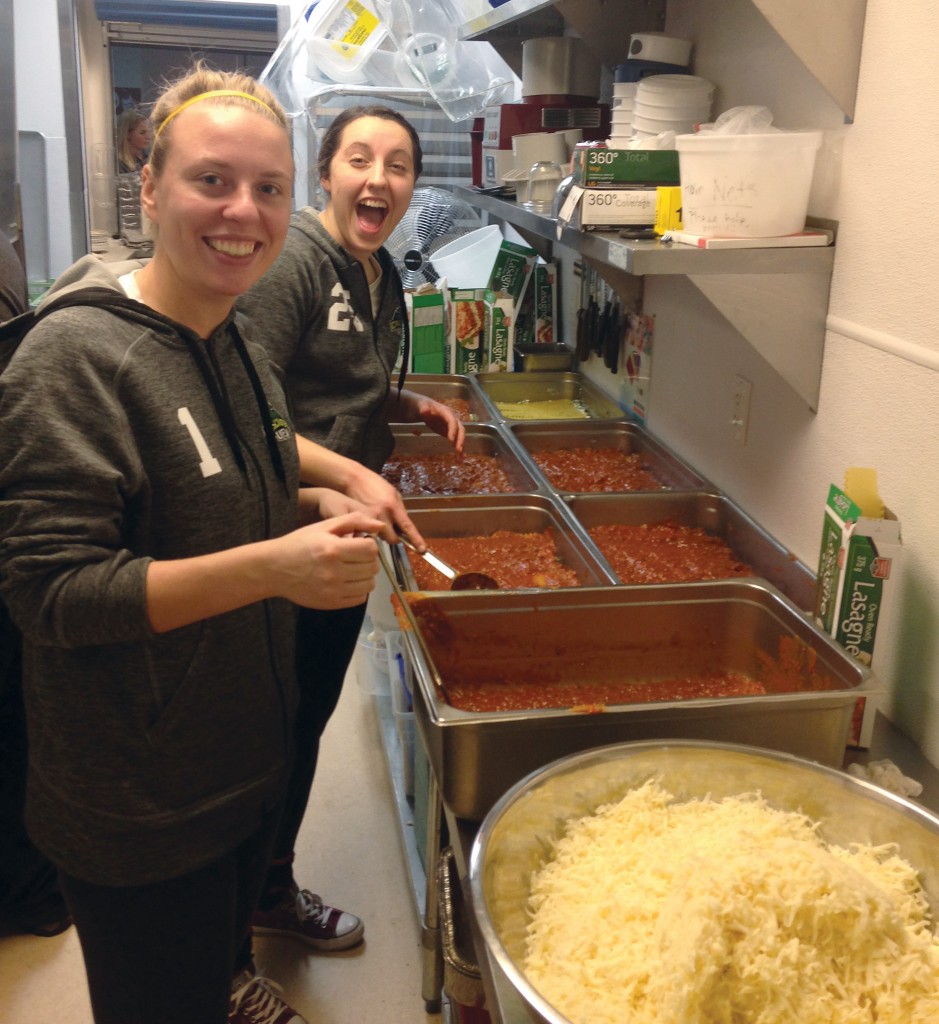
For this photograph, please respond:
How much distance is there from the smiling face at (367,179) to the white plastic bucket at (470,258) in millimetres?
1643

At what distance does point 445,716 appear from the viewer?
1.23 m

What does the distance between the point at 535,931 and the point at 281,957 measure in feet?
4.43

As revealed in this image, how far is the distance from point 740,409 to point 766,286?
463 millimetres

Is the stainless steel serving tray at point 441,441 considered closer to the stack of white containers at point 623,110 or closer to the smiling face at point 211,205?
the stack of white containers at point 623,110

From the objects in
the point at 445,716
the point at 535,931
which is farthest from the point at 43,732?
the point at 535,931

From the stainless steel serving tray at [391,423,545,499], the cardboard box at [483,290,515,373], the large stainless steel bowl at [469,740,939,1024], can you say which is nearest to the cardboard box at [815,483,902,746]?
the large stainless steel bowl at [469,740,939,1024]

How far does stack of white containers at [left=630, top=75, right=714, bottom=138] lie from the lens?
200 centimetres

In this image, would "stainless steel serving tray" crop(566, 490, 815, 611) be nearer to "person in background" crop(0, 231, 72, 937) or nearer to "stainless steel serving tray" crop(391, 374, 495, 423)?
"stainless steel serving tray" crop(391, 374, 495, 423)

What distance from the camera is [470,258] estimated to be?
153 inches

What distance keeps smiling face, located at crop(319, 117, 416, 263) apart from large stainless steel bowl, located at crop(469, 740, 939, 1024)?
4.44 ft

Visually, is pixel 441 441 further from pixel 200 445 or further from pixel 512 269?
pixel 200 445

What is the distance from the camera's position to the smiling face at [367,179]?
205 centimetres

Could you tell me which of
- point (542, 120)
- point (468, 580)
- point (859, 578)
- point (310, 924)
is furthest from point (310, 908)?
point (542, 120)

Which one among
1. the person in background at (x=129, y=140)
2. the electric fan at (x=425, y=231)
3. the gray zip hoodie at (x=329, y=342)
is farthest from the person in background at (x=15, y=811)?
the person in background at (x=129, y=140)
